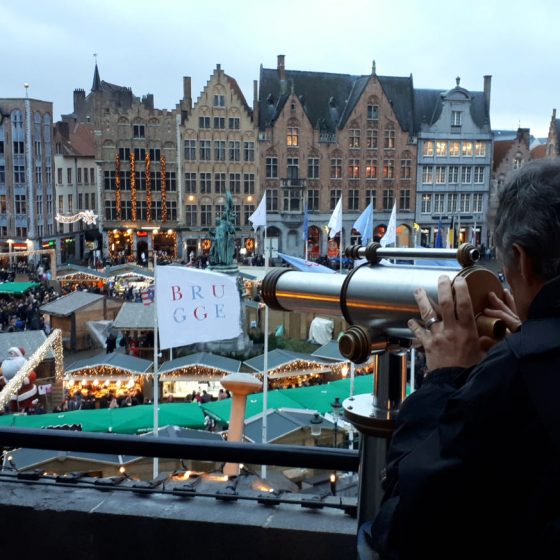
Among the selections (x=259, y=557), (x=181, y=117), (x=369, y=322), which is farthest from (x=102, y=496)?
(x=181, y=117)

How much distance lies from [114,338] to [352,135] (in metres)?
27.4

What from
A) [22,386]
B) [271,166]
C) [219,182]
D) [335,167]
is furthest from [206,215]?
[22,386]

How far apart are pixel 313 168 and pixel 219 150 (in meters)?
5.60

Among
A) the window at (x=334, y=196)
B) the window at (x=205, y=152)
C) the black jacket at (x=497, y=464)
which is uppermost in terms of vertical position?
the window at (x=205, y=152)

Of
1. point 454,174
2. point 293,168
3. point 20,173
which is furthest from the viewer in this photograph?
point 454,174

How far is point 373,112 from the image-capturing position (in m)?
42.1

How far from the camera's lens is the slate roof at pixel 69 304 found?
62.6 ft

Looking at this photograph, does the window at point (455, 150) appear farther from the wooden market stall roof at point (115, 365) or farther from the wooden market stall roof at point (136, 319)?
the wooden market stall roof at point (115, 365)

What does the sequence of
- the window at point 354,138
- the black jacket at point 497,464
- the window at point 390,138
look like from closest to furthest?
the black jacket at point 497,464, the window at point 354,138, the window at point 390,138

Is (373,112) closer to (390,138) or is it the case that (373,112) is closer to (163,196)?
(390,138)

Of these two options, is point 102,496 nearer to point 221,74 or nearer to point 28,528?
point 28,528

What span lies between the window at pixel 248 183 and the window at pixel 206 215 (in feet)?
7.54

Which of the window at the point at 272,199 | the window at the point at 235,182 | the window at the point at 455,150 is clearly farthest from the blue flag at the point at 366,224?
the window at the point at 455,150

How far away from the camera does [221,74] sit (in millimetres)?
39969
